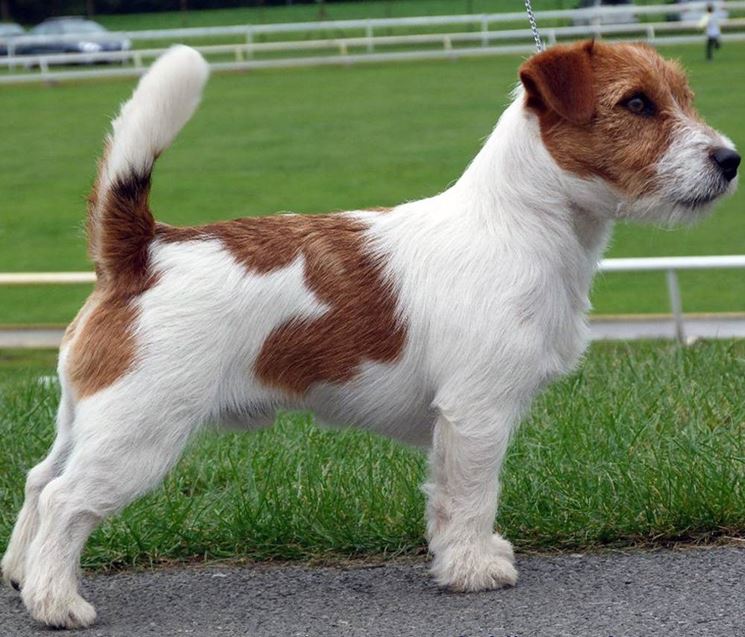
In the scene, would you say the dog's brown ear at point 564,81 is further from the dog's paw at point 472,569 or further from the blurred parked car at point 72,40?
the blurred parked car at point 72,40

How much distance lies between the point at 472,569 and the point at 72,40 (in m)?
37.5

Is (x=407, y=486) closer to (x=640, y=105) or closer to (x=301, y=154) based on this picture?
(x=640, y=105)

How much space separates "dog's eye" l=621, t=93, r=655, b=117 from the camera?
4.25 meters

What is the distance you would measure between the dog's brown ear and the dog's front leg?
0.99m

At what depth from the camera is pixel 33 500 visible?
4418mm

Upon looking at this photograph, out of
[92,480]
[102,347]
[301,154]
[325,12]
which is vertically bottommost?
[301,154]

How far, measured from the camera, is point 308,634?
13.3 ft

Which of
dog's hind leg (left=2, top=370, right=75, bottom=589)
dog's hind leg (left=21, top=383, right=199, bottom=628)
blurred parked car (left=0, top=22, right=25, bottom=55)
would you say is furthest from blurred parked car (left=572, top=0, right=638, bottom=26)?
dog's hind leg (left=21, top=383, right=199, bottom=628)

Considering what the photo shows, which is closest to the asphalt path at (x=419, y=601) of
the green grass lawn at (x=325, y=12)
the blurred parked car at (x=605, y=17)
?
the blurred parked car at (x=605, y=17)

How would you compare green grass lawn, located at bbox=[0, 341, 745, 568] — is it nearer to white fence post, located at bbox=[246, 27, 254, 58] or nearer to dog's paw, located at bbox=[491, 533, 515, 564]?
dog's paw, located at bbox=[491, 533, 515, 564]

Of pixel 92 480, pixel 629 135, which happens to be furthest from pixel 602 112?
pixel 92 480

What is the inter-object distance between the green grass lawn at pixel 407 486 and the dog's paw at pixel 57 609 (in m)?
0.63

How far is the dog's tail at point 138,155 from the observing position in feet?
13.8

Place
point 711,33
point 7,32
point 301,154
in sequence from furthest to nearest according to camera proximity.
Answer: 1. point 7,32
2. point 711,33
3. point 301,154
